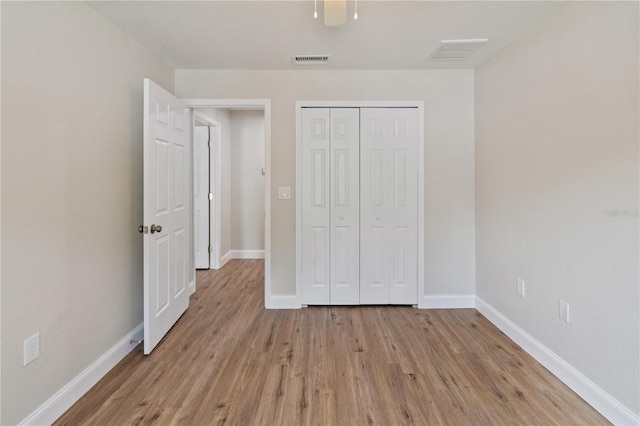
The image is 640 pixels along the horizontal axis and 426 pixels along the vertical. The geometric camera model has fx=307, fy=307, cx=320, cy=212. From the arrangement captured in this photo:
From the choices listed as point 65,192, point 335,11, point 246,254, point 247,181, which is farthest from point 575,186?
point 246,254

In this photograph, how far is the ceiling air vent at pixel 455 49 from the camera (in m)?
2.47

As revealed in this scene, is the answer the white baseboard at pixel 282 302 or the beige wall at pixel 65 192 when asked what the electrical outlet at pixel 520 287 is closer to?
the white baseboard at pixel 282 302

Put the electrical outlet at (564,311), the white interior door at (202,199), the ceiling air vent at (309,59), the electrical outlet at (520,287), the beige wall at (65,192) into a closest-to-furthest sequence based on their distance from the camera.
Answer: the beige wall at (65,192), the electrical outlet at (564,311), the electrical outlet at (520,287), the ceiling air vent at (309,59), the white interior door at (202,199)

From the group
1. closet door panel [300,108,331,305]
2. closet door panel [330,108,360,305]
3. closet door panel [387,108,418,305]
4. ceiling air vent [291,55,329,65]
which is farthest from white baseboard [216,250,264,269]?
ceiling air vent [291,55,329,65]

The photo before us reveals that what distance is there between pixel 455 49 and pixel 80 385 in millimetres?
3623

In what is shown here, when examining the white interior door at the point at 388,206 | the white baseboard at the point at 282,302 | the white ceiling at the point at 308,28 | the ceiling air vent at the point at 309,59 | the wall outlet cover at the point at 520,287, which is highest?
the ceiling air vent at the point at 309,59

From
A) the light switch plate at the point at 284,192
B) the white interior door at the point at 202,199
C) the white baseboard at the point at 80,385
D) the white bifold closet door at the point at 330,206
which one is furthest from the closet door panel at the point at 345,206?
the white interior door at the point at 202,199

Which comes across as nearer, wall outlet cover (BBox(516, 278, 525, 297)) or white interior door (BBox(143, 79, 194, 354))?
white interior door (BBox(143, 79, 194, 354))

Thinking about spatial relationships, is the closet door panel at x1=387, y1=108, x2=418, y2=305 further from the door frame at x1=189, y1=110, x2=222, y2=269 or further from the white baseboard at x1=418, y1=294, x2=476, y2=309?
the door frame at x1=189, y1=110, x2=222, y2=269

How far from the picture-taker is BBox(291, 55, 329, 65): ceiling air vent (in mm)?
2736

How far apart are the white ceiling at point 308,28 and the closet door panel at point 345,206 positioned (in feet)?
1.93

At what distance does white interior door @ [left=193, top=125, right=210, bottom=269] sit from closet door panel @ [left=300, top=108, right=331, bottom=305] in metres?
2.12

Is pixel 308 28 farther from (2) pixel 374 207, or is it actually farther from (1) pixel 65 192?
(1) pixel 65 192

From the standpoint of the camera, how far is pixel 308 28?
2.25 m
